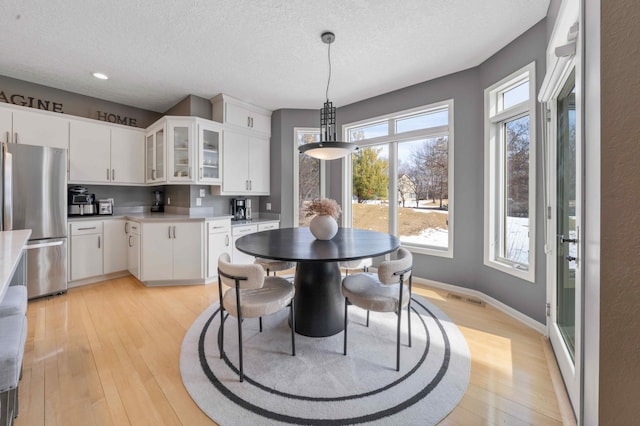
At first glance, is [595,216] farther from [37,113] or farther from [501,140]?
[37,113]

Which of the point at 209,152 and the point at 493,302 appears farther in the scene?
the point at 209,152

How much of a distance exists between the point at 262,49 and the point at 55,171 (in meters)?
2.70

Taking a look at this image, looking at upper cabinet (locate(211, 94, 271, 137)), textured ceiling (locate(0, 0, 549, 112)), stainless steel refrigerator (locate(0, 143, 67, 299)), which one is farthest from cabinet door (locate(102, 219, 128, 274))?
upper cabinet (locate(211, 94, 271, 137))

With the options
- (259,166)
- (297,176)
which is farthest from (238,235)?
(297,176)

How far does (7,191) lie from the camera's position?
8.70 ft

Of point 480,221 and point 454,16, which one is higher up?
point 454,16

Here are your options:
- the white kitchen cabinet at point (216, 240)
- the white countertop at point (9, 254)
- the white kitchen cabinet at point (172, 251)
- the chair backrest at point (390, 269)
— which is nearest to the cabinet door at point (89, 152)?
the white kitchen cabinet at point (172, 251)

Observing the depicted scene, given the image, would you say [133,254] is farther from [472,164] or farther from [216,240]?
[472,164]

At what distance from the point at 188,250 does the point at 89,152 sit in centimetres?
187

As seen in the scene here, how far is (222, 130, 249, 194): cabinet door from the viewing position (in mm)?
3945

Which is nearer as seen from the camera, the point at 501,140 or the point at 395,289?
the point at 395,289

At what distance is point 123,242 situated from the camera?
12.1ft

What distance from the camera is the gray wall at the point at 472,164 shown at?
2307mm

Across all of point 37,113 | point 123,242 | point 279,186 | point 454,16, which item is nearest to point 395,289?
point 454,16
